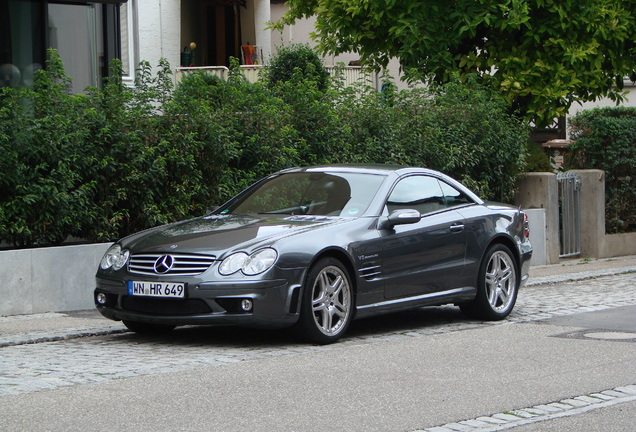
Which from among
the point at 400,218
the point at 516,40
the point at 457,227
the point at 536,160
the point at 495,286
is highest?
the point at 516,40

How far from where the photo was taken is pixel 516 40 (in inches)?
785

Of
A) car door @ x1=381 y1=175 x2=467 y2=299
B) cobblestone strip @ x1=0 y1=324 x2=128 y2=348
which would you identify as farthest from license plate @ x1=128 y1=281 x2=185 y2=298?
car door @ x1=381 y1=175 x2=467 y2=299

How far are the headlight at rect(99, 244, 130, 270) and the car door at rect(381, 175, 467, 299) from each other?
7.45 feet

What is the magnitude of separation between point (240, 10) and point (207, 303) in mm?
21674

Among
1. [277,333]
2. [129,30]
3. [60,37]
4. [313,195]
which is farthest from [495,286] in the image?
[129,30]

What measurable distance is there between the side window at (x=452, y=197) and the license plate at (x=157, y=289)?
10.9 feet

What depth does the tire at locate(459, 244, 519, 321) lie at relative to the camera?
1136 centimetres

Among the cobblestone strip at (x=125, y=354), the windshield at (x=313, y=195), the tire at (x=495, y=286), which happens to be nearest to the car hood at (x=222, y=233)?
the windshield at (x=313, y=195)

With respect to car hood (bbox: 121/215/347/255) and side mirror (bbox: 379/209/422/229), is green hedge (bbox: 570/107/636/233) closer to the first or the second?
side mirror (bbox: 379/209/422/229)

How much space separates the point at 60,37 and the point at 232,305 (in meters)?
11.0

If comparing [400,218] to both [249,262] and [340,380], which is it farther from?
[340,380]

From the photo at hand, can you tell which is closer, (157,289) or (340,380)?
(340,380)

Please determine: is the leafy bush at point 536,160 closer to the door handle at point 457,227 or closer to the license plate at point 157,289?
Answer: the door handle at point 457,227

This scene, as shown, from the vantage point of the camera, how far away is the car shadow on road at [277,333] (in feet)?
32.0
